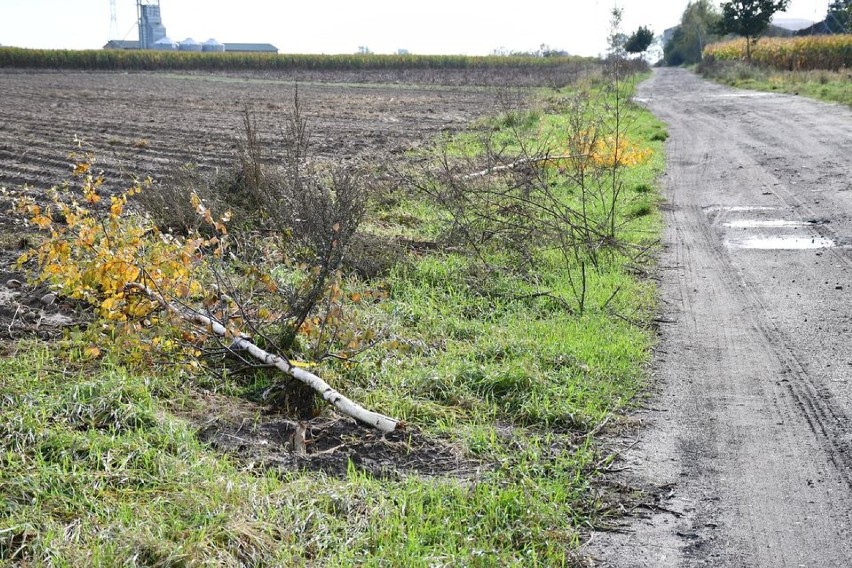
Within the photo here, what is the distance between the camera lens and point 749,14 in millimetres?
55000

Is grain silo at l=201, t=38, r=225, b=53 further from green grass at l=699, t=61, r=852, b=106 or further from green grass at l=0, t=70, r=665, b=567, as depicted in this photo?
green grass at l=0, t=70, r=665, b=567

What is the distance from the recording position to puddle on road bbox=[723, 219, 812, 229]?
11.1 m

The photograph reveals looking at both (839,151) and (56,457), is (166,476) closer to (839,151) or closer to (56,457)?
(56,457)

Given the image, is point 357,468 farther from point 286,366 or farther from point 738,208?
point 738,208

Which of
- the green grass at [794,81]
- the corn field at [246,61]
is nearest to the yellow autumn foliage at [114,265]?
the green grass at [794,81]

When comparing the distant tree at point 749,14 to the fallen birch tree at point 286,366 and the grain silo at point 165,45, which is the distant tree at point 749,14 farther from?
the grain silo at point 165,45

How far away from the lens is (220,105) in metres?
33.4

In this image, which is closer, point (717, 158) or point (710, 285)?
point (710, 285)

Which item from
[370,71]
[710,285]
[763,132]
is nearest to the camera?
[710,285]

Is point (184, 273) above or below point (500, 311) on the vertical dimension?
above

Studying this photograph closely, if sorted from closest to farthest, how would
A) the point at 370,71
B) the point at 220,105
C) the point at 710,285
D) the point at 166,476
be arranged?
the point at 166,476 < the point at 710,285 < the point at 220,105 < the point at 370,71

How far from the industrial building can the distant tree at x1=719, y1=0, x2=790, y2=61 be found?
243 feet

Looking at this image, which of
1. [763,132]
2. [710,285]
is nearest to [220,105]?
[763,132]

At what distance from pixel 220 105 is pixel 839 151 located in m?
23.6
